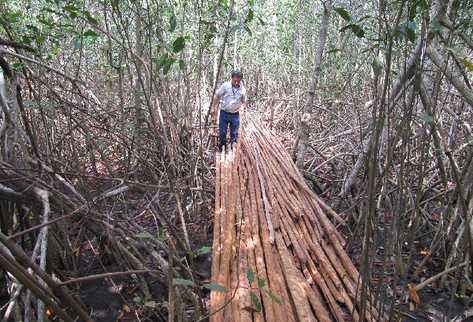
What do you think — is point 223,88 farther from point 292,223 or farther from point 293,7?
point 293,7

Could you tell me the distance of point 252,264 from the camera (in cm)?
282

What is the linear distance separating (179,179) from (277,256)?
155 cm

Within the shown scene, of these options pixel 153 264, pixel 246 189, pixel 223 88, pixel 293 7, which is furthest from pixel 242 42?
pixel 153 264

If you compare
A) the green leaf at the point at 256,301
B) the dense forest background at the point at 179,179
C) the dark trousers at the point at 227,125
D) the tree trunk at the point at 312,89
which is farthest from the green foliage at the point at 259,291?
Result: the dark trousers at the point at 227,125

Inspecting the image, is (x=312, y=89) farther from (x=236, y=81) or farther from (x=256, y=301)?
(x=256, y=301)

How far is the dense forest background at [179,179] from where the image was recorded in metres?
1.99

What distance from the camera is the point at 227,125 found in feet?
20.3

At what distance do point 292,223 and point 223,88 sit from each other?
2826 mm

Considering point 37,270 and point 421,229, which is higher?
point 37,270

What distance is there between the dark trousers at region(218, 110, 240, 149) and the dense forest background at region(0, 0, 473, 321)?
19.0 inches

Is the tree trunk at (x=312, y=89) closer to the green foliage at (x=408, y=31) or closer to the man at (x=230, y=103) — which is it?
the man at (x=230, y=103)

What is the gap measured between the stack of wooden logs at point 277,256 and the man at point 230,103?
4.82ft

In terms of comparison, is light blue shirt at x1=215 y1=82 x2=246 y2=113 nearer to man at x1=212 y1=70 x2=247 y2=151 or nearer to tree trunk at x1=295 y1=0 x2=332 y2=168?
man at x1=212 y1=70 x2=247 y2=151

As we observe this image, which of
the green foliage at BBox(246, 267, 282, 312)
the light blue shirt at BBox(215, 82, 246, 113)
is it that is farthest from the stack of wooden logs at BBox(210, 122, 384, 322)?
the light blue shirt at BBox(215, 82, 246, 113)
